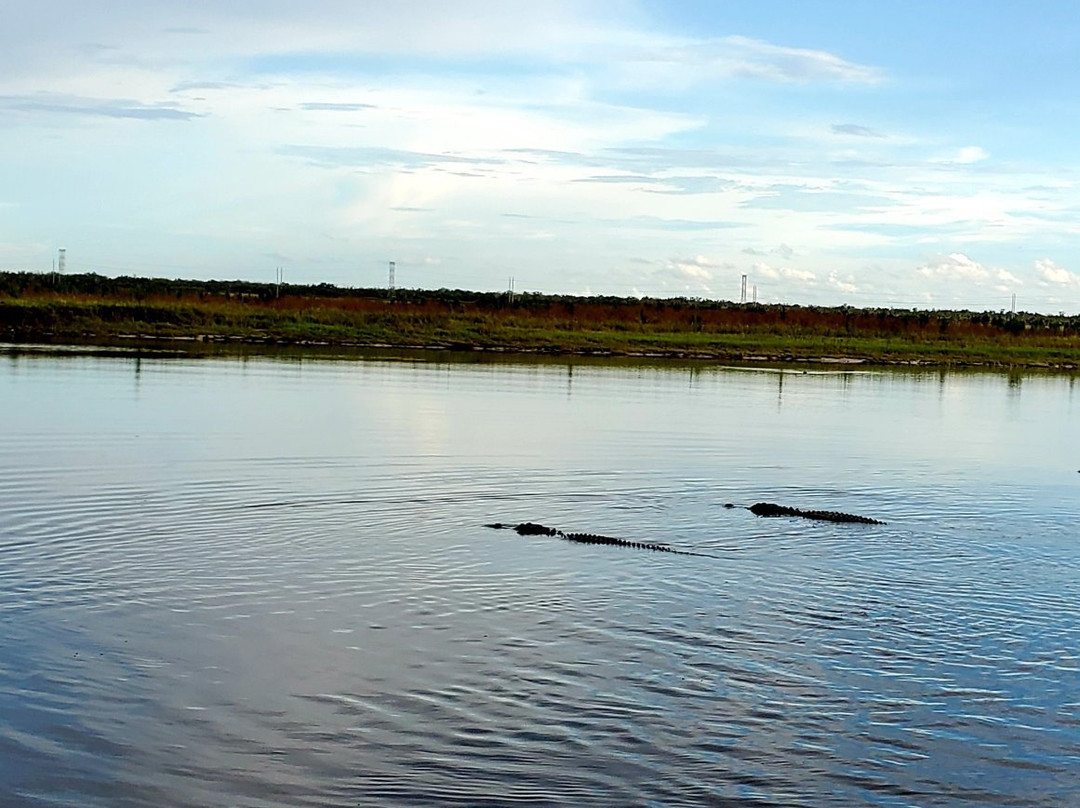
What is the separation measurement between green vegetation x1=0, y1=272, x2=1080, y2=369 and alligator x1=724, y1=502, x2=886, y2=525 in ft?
152

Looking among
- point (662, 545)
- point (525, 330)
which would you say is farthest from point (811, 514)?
point (525, 330)

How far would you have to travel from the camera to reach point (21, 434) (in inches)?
900

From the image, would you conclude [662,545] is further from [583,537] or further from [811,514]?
[811,514]

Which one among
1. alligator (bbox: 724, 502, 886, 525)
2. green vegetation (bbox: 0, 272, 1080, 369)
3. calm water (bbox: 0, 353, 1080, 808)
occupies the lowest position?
calm water (bbox: 0, 353, 1080, 808)

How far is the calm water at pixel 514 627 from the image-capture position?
8.00 meters

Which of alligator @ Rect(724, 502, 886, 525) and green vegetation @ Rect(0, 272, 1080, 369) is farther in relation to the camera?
green vegetation @ Rect(0, 272, 1080, 369)

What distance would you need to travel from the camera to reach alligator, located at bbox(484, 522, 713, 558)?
15047mm

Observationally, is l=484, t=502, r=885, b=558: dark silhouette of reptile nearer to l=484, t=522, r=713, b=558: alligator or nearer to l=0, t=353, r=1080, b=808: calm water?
l=484, t=522, r=713, b=558: alligator

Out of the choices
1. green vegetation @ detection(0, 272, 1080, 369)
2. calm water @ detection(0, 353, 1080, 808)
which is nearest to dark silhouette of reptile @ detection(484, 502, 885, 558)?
calm water @ detection(0, 353, 1080, 808)

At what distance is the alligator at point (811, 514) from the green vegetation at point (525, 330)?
46.4 m

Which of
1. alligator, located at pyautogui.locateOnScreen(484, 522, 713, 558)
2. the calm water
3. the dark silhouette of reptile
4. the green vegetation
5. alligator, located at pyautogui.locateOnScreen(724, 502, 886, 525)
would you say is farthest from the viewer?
the green vegetation

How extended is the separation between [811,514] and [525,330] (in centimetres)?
5311

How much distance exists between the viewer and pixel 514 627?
444 inches

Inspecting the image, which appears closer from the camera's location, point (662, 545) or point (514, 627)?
Answer: point (514, 627)
